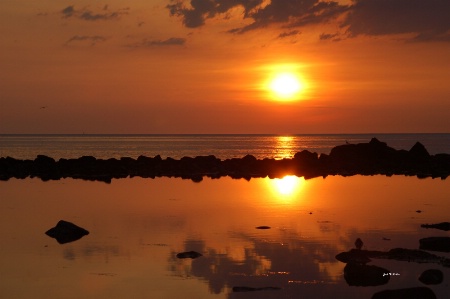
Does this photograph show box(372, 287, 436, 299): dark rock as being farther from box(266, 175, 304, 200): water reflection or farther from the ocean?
box(266, 175, 304, 200): water reflection

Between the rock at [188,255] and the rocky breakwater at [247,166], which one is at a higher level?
the rocky breakwater at [247,166]

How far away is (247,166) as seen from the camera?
213ft

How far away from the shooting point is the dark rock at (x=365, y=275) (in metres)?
17.7

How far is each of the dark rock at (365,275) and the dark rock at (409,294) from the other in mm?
1491

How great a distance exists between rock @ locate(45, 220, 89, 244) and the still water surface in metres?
0.38

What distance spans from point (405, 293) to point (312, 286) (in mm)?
2769

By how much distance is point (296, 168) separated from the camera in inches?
2635

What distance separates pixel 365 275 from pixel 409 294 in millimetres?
2313

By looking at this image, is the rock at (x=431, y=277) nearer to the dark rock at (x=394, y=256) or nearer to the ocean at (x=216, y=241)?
the ocean at (x=216, y=241)

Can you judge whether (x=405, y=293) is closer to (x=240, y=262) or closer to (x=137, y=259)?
(x=240, y=262)

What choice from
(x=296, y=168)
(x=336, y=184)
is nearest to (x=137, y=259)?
(x=336, y=184)

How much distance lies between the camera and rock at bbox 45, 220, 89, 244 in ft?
80.4

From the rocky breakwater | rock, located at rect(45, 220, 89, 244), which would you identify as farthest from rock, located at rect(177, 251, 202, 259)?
the rocky breakwater

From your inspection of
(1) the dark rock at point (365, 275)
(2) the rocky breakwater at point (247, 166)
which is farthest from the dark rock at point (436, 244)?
(2) the rocky breakwater at point (247, 166)
